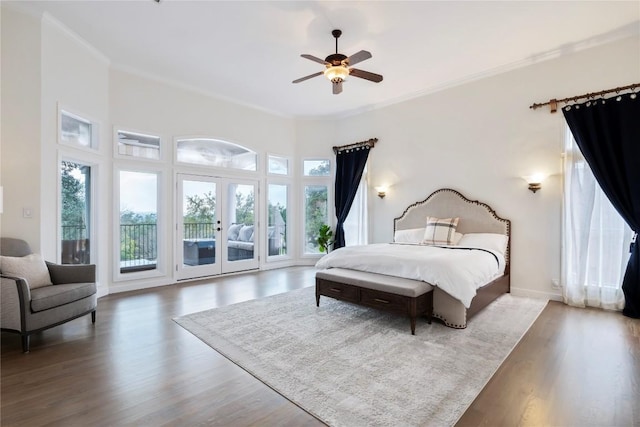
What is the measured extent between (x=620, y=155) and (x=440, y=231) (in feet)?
7.99

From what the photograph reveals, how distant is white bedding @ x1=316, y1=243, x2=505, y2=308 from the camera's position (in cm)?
340

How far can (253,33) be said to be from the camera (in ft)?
13.2

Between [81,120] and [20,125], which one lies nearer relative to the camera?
[20,125]

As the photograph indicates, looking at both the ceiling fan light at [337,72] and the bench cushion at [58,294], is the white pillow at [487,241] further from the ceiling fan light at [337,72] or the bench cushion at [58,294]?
the bench cushion at [58,294]

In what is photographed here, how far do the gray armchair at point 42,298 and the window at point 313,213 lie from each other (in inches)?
186

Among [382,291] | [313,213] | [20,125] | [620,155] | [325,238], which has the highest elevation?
[20,125]

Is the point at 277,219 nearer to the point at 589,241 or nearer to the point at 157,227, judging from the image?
the point at 157,227

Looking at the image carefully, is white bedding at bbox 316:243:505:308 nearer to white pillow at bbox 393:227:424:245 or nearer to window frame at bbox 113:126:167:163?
white pillow at bbox 393:227:424:245

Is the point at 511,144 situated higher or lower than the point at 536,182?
higher

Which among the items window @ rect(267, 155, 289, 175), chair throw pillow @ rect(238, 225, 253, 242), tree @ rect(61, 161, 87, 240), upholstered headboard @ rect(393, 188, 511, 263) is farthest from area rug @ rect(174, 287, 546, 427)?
window @ rect(267, 155, 289, 175)

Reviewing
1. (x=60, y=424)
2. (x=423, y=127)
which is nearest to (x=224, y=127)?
(x=423, y=127)

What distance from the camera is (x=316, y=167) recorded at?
7680 millimetres

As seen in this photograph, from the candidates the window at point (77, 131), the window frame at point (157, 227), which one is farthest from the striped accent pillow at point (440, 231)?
the window at point (77, 131)

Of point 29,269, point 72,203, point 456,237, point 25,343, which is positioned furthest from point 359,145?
point 25,343
